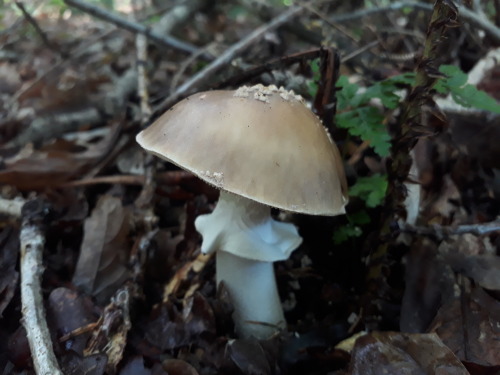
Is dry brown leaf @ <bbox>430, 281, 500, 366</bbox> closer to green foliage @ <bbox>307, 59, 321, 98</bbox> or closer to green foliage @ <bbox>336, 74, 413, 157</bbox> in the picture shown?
green foliage @ <bbox>336, 74, 413, 157</bbox>

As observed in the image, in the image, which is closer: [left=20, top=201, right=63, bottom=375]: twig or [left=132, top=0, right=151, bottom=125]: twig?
[left=20, top=201, right=63, bottom=375]: twig

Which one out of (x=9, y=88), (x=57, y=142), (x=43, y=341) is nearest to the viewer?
A: (x=43, y=341)

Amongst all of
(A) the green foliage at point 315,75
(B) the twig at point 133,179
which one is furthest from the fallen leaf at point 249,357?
(A) the green foliage at point 315,75

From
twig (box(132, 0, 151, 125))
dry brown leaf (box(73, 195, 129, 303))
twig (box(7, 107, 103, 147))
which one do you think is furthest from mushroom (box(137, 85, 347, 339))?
twig (box(7, 107, 103, 147))

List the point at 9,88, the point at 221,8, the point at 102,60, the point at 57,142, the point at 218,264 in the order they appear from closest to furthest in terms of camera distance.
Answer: the point at 218,264
the point at 57,142
the point at 9,88
the point at 102,60
the point at 221,8

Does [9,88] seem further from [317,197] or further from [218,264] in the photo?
[317,197]

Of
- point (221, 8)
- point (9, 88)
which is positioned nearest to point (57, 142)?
point (9, 88)

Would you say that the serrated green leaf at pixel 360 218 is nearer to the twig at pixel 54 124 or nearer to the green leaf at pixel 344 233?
the green leaf at pixel 344 233
